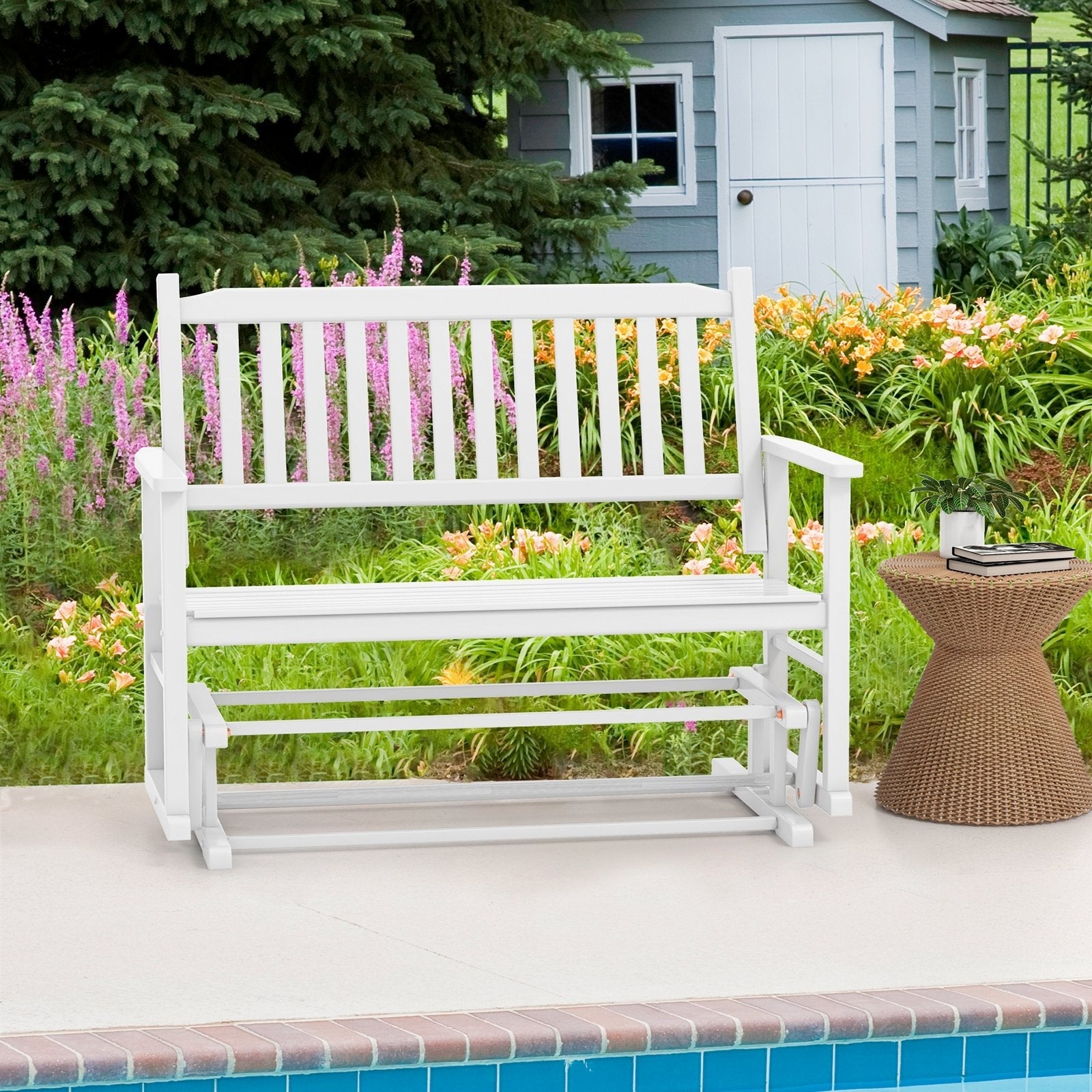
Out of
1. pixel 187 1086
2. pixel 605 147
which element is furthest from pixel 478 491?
pixel 605 147

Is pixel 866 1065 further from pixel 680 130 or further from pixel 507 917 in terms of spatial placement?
pixel 680 130

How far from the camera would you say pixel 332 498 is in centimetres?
369

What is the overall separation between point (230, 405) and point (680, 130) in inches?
245

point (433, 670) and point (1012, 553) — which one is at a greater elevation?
point (1012, 553)

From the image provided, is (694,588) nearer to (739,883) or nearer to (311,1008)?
(739,883)

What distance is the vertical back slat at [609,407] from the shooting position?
3844 mm

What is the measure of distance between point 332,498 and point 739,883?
1.21m

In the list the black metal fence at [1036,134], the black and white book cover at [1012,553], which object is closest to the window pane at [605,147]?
the black metal fence at [1036,134]

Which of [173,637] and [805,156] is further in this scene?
[805,156]

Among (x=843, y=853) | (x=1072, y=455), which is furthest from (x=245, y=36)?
(x=843, y=853)

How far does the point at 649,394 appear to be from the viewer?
3.88 meters

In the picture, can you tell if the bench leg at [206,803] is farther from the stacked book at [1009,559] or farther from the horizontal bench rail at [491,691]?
the stacked book at [1009,559]

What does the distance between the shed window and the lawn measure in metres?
3.73

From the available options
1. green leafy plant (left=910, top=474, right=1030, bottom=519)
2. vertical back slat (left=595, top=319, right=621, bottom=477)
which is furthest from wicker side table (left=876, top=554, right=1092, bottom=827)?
vertical back slat (left=595, top=319, right=621, bottom=477)
